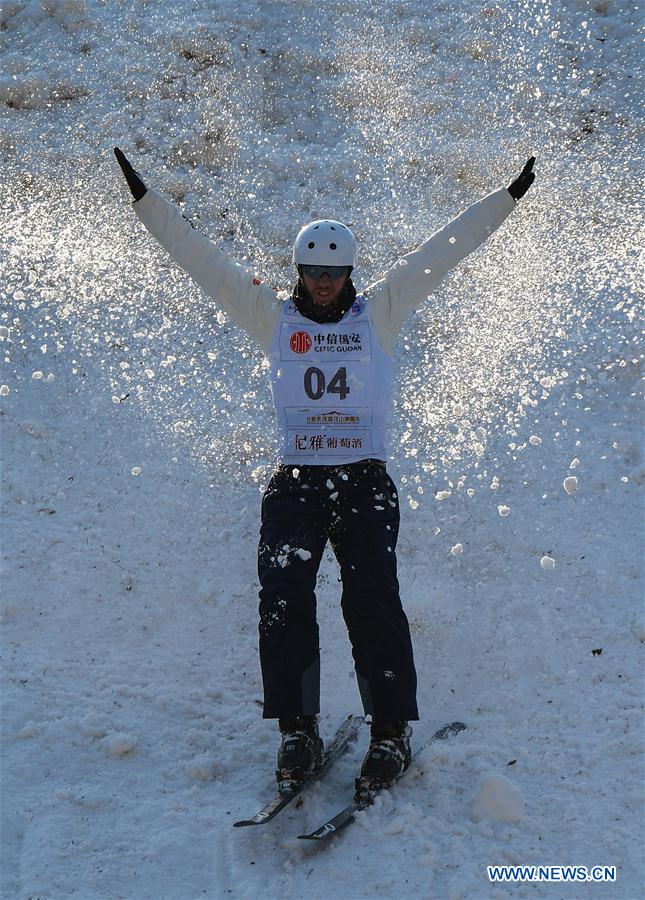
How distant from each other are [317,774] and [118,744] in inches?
30.7

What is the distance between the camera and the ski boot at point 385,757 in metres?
3.53

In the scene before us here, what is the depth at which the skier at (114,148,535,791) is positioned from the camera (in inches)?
141

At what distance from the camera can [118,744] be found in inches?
150

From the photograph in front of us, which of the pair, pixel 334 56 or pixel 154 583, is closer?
pixel 154 583

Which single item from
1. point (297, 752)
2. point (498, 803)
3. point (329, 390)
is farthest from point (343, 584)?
point (498, 803)

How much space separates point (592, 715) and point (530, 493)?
1399 millimetres

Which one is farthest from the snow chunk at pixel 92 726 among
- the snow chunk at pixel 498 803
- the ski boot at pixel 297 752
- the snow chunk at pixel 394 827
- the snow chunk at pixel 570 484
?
the snow chunk at pixel 570 484

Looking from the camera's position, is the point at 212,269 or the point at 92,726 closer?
the point at 92,726

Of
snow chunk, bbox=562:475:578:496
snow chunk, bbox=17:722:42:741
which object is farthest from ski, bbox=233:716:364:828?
snow chunk, bbox=562:475:578:496

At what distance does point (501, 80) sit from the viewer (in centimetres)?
803

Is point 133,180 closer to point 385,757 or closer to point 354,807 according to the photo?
point 385,757

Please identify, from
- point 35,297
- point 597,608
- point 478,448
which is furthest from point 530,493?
point 35,297

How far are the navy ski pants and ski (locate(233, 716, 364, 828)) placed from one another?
0.25 meters

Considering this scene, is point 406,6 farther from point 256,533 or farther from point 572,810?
point 572,810
